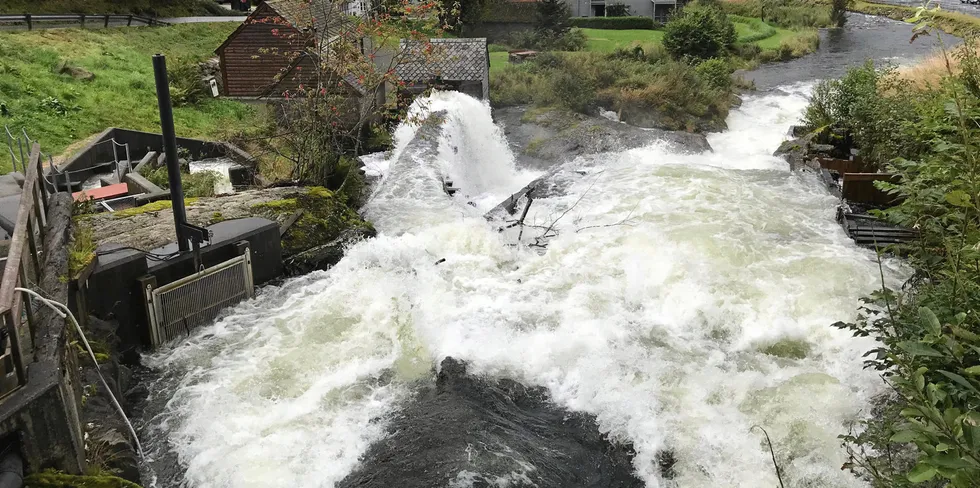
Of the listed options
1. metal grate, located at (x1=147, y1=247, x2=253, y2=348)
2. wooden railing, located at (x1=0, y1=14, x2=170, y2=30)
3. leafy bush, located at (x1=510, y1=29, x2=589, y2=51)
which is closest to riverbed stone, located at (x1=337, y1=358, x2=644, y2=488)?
metal grate, located at (x1=147, y1=247, x2=253, y2=348)

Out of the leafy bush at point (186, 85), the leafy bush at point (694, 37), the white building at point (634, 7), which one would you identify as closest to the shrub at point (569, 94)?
the leafy bush at point (694, 37)

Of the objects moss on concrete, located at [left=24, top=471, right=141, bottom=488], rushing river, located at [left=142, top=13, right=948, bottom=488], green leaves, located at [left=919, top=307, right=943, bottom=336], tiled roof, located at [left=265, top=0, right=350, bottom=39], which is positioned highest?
tiled roof, located at [left=265, top=0, right=350, bottom=39]

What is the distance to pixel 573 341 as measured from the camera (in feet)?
29.8

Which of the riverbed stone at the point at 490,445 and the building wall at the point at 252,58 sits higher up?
the building wall at the point at 252,58

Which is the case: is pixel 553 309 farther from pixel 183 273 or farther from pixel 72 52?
pixel 72 52

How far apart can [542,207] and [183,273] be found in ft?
28.2

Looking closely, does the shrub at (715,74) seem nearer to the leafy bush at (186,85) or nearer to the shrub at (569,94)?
the shrub at (569,94)

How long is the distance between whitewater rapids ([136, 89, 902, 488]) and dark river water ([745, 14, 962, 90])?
24.1 meters

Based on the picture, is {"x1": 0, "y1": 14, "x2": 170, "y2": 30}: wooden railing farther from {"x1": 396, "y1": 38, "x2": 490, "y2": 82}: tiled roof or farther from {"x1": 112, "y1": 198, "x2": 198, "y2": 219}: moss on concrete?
{"x1": 112, "y1": 198, "x2": 198, "y2": 219}: moss on concrete

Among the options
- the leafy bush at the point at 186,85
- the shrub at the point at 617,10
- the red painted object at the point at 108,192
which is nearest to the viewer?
the red painted object at the point at 108,192

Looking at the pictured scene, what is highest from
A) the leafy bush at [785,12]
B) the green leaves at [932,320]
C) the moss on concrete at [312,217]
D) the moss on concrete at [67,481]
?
the leafy bush at [785,12]

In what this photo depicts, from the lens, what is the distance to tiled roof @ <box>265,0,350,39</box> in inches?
557

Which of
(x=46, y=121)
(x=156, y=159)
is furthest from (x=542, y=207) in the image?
(x=46, y=121)

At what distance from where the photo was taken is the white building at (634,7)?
48875 mm
